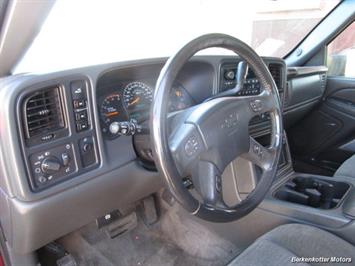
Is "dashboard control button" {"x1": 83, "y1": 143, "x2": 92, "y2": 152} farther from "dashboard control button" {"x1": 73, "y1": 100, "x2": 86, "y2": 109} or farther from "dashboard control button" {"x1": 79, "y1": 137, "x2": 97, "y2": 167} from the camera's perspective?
"dashboard control button" {"x1": 73, "y1": 100, "x2": 86, "y2": 109}

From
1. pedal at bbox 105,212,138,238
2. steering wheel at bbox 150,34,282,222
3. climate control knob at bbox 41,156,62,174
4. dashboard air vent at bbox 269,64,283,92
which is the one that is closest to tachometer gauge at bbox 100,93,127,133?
climate control knob at bbox 41,156,62,174

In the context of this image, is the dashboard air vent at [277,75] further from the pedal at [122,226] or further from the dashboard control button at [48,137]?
the dashboard control button at [48,137]

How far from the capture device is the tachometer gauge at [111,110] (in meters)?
1.22

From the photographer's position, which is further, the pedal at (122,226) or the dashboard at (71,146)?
the pedal at (122,226)

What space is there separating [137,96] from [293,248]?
0.76 m

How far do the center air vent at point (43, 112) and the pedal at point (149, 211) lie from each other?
0.92 meters

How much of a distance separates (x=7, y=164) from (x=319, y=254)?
3.21ft

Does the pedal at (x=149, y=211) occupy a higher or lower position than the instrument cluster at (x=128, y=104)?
lower

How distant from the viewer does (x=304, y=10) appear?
2373mm

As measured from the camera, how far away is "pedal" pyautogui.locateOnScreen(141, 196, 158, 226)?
188cm

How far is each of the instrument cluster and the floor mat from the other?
2.40ft

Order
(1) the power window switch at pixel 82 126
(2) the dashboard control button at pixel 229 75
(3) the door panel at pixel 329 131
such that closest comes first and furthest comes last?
1. (1) the power window switch at pixel 82 126
2. (2) the dashboard control button at pixel 229 75
3. (3) the door panel at pixel 329 131

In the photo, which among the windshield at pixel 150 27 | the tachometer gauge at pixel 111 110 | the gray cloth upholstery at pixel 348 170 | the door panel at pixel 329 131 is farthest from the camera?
the door panel at pixel 329 131

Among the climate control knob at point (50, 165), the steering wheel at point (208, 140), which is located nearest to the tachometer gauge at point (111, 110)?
the climate control knob at point (50, 165)
